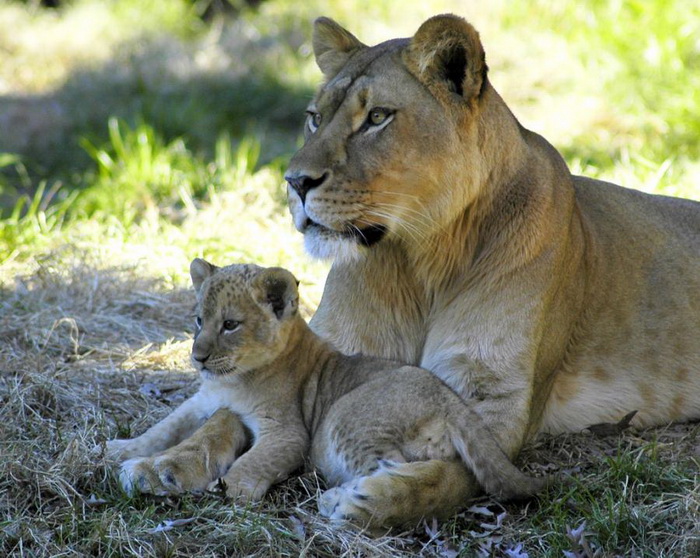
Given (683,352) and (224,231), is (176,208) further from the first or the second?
(683,352)

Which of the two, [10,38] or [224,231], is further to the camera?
[10,38]

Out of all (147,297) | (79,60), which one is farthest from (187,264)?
(79,60)

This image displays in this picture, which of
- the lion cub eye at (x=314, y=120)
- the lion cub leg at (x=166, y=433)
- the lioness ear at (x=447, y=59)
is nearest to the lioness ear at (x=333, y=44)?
the lion cub eye at (x=314, y=120)

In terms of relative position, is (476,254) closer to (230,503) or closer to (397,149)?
(397,149)

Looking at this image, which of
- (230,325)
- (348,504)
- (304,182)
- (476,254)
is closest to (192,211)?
(230,325)

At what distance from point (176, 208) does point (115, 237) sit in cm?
70

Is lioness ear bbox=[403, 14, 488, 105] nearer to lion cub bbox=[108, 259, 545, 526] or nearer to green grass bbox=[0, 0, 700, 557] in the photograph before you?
lion cub bbox=[108, 259, 545, 526]

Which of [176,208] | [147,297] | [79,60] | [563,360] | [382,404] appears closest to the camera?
[382,404]

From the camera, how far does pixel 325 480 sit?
3.56 m

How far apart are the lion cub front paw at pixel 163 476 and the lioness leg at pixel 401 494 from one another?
43 cm

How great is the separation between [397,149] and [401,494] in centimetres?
111

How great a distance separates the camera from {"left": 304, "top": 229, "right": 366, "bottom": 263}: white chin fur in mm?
3549

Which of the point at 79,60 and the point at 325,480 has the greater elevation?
the point at 79,60

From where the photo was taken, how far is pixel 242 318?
12.1 feet
